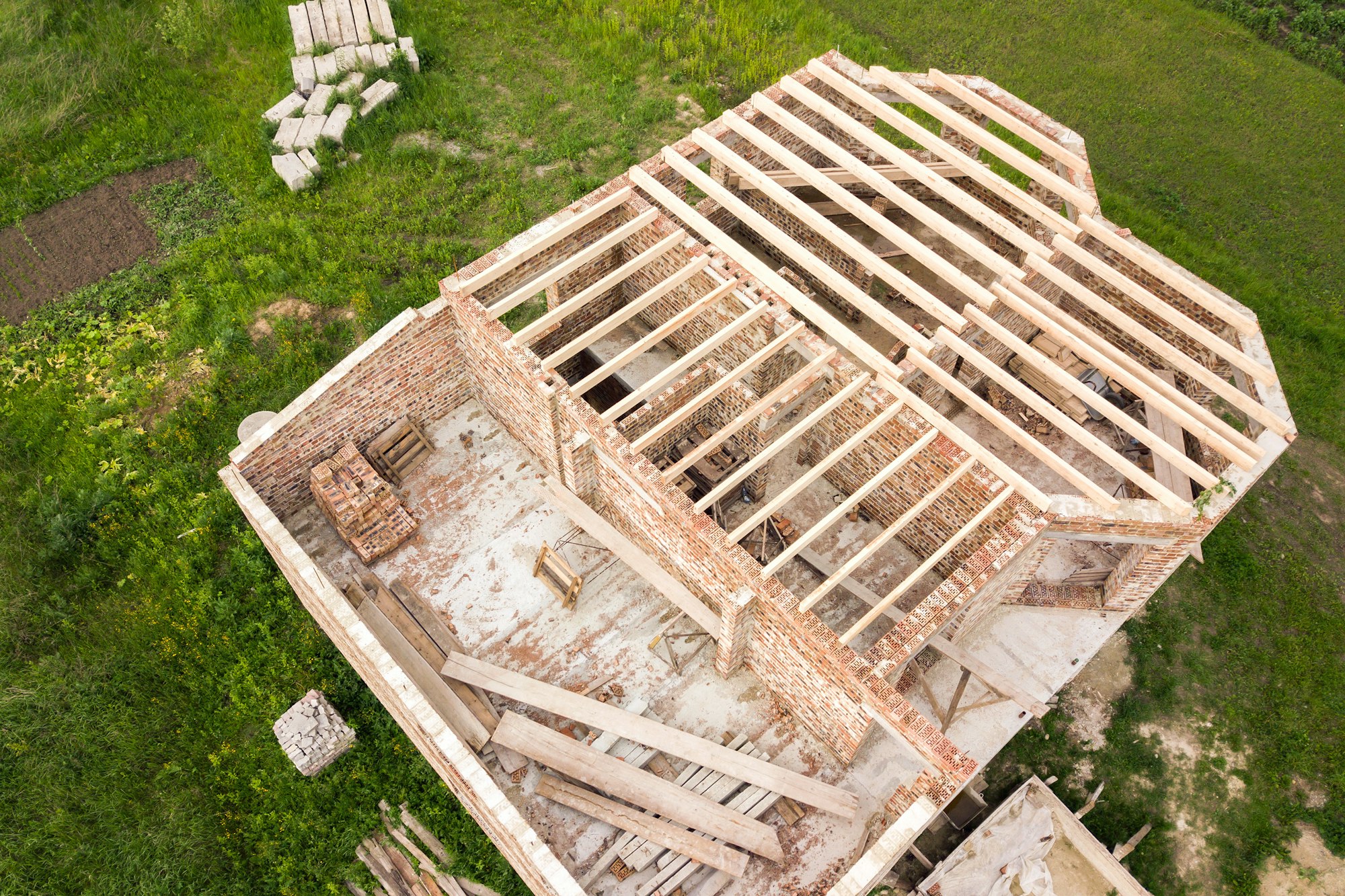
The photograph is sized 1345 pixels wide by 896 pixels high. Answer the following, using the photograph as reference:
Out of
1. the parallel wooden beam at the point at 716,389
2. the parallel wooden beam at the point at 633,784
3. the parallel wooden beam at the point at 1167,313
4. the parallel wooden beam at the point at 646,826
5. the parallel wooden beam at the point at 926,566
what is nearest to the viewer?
the parallel wooden beam at the point at 926,566

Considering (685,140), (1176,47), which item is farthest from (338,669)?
(1176,47)

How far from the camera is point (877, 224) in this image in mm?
11352

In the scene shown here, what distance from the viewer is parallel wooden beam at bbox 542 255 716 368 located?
10.3 m

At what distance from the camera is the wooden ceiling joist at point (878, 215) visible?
1084 centimetres

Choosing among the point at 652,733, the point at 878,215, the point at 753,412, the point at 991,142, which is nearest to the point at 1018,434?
the point at 753,412

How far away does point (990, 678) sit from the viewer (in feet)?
30.8

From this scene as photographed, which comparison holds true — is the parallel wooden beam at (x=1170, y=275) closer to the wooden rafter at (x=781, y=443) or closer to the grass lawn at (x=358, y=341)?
the grass lawn at (x=358, y=341)

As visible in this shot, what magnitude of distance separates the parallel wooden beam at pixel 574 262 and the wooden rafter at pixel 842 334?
43 centimetres

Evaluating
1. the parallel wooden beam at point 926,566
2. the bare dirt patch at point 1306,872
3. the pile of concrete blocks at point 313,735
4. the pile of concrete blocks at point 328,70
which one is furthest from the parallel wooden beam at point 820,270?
the pile of concrete blocks at point 313,735

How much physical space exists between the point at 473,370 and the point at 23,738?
7.45 m

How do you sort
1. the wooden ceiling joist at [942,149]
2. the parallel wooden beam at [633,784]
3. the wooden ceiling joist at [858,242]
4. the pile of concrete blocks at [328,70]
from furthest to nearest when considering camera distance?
1. the pile of concrete blocks at [328,70]
2. the wooden ceiling joist at [942,149]
3. the wooden ceiling joist at [858,242]
4. the parallel wooden beam at [633,784]

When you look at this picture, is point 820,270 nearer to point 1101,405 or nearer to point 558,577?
point 1101,405

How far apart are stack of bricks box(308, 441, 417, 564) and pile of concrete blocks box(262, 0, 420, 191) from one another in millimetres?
7450

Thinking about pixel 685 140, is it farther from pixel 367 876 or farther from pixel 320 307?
pixel 367 876
